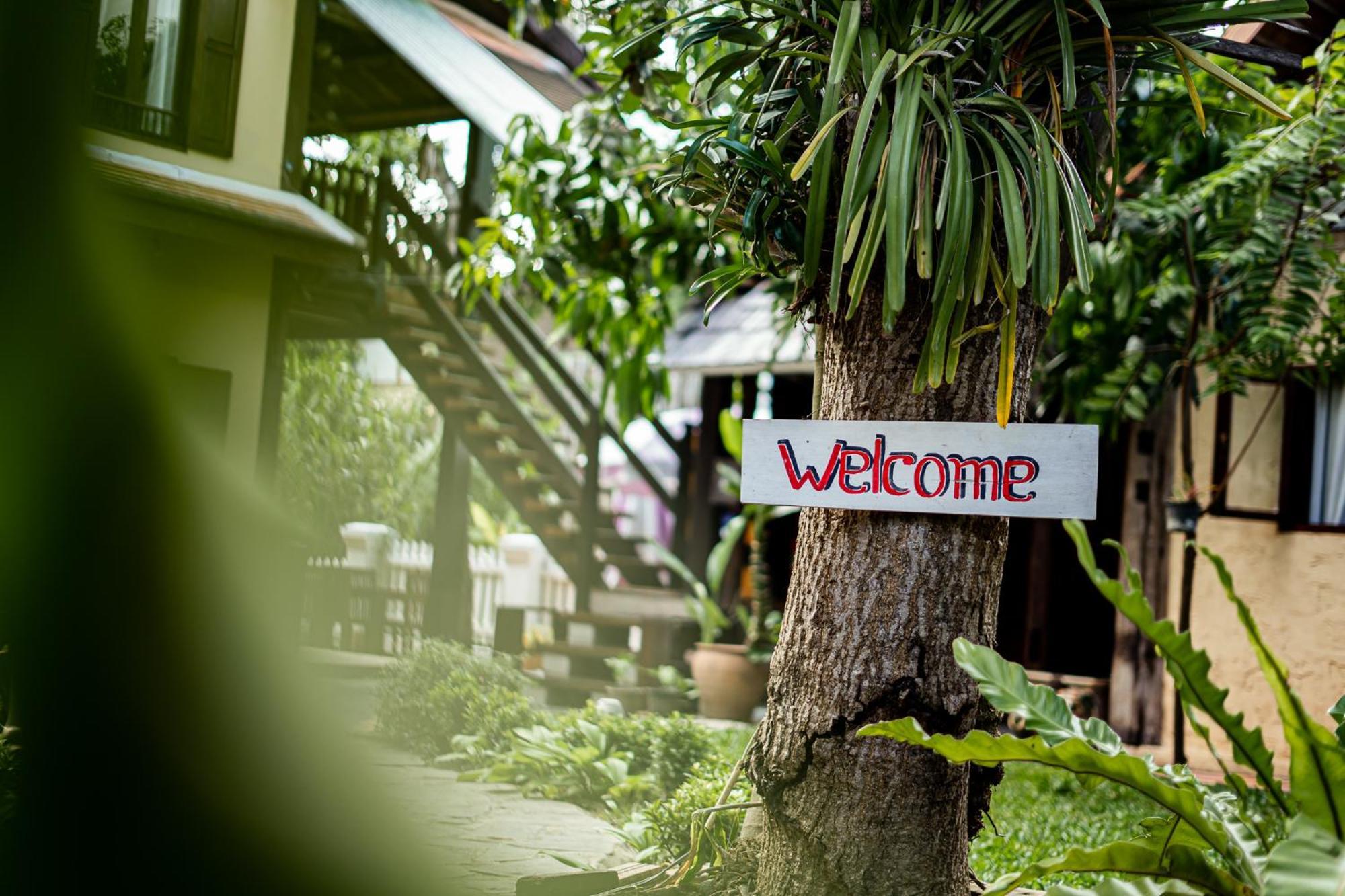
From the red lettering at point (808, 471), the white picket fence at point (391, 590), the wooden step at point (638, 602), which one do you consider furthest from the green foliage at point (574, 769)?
the wooden step at point (638, 602)

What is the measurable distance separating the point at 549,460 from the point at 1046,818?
16.4 ft

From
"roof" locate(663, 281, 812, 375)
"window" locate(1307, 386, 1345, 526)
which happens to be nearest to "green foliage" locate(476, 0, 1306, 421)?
"window" locate(1307, 386, 1345, 526)

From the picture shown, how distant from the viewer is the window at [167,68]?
10.6 feet

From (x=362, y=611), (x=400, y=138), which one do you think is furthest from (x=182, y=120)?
(x=362, y=611)

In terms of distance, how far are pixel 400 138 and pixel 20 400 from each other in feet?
9.77

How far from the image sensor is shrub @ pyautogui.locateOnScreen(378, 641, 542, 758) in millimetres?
5602

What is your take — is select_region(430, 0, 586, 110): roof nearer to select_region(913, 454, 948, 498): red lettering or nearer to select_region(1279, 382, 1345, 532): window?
select_region(1279, 382, 1345, 532): window

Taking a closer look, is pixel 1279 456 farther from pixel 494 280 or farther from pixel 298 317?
pixel 298 317

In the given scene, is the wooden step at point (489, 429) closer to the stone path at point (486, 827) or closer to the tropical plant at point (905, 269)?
the stone path at point (486, 827)

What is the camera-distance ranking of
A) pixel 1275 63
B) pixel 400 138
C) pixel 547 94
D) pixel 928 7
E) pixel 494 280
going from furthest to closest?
1. pixel 547 94
2. pixel 494 280
3. pixel 400 138
4. pixel 1275 63
5. pixel 928 7

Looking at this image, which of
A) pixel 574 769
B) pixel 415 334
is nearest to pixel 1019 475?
pixel 574 769

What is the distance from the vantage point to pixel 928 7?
2504 millimetres

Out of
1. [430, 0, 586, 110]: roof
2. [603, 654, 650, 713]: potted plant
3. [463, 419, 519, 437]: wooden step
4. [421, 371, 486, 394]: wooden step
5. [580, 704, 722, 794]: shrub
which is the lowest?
[603, 654, 650, 713]: potted plant

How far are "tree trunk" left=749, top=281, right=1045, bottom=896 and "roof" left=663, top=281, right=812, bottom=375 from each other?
5.22 metres
